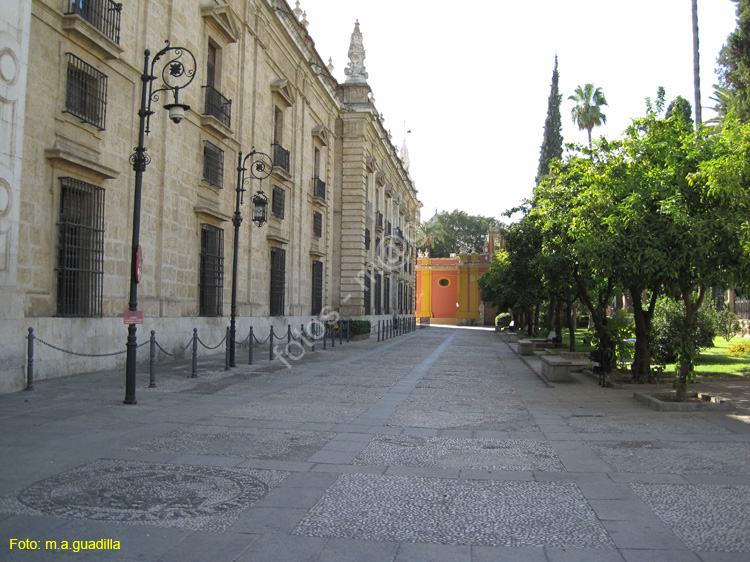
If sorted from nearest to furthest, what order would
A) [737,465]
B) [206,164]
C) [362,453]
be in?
[737,465]
[362,453]
[206,164]

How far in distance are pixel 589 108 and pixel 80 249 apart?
37836 millimetres

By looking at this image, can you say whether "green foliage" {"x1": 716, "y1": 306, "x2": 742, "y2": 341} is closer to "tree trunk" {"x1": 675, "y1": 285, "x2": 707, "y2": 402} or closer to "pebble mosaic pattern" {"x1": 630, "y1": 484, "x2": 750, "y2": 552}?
"tree trunk" {"x1": 675, "y1": 285, "x2": 707, "y2": 402}

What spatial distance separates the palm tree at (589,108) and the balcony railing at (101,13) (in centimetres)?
3535

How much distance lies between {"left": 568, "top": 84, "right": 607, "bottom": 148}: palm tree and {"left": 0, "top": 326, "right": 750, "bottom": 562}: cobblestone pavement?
35.7 metres

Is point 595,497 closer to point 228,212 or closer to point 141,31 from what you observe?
point 141,31

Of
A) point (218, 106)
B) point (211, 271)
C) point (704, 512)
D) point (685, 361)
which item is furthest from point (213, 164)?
point (704, 512)

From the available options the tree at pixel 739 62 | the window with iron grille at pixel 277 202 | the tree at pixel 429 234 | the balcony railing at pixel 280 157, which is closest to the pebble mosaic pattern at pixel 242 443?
the window with iron grille at pixel 277 202

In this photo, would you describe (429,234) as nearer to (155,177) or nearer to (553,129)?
(553,129)

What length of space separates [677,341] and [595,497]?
588 cm

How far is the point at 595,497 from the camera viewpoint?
208 inches

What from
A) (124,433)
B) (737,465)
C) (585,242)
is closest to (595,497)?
(737,465)

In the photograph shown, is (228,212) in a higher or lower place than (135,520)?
higher

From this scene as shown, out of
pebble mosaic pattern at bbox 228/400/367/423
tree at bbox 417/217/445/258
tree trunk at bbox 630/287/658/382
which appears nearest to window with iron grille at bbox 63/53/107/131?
pebble mosaic pattern at bbox 228/400/367/423

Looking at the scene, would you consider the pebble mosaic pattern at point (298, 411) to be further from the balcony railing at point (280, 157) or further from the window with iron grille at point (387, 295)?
the window with iron grille at point (387, 295)
